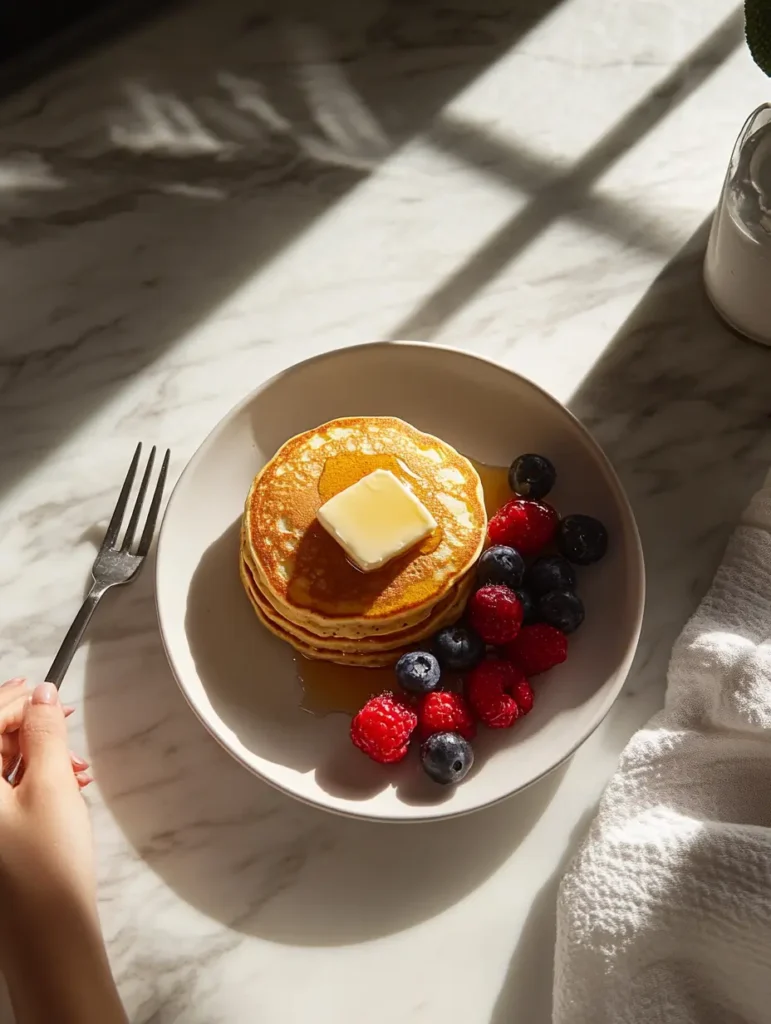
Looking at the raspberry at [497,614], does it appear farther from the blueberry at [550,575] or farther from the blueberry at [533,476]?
the blueberry at [533,476]

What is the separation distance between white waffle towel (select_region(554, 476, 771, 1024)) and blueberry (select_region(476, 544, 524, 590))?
0.80 ft

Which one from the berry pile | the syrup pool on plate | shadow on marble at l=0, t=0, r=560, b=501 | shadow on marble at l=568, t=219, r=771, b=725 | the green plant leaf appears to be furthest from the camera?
shadow on marble at l=0, t=0, r=560, b=501

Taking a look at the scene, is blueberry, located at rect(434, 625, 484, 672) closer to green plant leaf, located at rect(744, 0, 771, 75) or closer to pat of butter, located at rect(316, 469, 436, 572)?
pat of butter, located at rect(316, 469, 436, 572)

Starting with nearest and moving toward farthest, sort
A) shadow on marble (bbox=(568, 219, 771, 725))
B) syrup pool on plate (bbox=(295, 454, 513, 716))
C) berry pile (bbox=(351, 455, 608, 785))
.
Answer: berry pile (bbox=(351, 455, 608, 785)) < syrup pool on plate (bbox=(295, 454, 513, 716)) < shadow on marble (bbox=(568, 219, 771, 725))

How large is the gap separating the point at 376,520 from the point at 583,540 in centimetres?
27

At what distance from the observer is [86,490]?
4.79 ft

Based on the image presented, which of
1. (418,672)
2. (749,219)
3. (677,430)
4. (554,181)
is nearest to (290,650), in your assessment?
(418,672)

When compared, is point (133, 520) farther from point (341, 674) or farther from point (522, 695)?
point (522, 695)

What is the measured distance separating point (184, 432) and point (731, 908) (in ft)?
3.22

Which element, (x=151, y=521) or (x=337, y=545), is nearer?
(x=337, y=545)

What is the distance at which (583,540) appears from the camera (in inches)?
49.0

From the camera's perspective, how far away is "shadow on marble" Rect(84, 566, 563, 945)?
1.21 m

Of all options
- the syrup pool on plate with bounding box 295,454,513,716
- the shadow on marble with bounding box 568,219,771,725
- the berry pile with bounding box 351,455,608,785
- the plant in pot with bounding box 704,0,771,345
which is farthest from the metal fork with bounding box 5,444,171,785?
the plant in pot with bounding box 704,0,771,345

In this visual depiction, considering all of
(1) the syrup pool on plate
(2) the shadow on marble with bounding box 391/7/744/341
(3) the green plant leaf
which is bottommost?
(1) the syrup pool on plate
